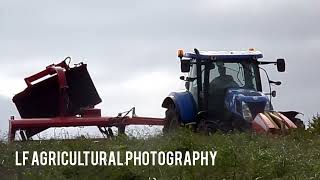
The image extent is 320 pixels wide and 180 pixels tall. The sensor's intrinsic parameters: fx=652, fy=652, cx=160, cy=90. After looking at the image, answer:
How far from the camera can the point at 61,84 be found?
13.5 metres

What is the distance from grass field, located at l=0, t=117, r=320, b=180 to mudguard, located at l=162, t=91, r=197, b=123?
2.95 m

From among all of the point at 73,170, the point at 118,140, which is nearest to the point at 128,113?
the point at 118,140

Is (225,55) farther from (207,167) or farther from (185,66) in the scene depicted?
(207,167)

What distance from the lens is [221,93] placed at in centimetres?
1210

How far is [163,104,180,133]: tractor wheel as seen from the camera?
1269cm

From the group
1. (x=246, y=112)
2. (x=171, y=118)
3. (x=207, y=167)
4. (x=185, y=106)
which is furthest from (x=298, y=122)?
(x=207, y=167)

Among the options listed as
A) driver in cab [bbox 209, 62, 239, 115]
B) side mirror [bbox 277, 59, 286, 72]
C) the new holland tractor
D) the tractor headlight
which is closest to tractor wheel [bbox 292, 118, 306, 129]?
the new holland tractor

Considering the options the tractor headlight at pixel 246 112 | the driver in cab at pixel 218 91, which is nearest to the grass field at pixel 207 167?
the tractor headlight at pixel 246 112

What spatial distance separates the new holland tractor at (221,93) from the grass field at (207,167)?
6.26 ft

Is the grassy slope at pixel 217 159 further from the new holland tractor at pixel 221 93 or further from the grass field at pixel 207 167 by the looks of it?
the new holland tractor at pixel 221 93

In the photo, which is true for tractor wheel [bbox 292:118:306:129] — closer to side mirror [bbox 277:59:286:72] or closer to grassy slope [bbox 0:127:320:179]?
side mirror [bbox 277:59:286:72]

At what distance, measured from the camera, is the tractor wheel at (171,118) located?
500 inches

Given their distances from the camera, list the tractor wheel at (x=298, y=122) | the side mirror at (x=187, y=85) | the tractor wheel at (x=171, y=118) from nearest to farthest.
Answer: the tractor wheel at (x=298, y=122) → the tractor wheel at (x=171, y=118) → the side mirror at (x=187, y=85)

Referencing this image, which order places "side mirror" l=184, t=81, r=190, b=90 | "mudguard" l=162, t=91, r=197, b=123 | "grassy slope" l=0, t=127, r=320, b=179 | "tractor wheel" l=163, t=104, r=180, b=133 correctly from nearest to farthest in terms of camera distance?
"grassy slope" l=0, t=127, r=320, b=179, "mudguard" l=162, t=91, r=197, b=123, "tractor wheel" l=163, t=104, r=180, b=133, "side mirror" l=184, t=81, r=190, b=90
